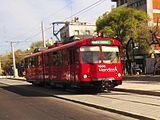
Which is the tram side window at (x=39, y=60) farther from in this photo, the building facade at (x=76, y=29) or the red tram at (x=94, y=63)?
the building facade at (x=76, y=29)

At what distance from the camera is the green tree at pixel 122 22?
182 ft

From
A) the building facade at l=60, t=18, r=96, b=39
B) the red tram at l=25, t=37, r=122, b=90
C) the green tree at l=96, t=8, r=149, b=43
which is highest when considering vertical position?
the building facade at l=60, t=18, r=96, b=39

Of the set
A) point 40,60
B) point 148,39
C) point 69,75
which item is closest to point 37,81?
point 40,60

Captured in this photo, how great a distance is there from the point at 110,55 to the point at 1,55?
6160 inches

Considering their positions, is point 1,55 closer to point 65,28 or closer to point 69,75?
point 65,28

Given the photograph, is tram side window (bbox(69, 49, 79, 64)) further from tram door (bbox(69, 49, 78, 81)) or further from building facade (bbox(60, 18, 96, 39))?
building facade (bbox(60, 18, 96, 39))

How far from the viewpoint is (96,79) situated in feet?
79.7

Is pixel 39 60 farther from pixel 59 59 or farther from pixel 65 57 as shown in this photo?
pixel 65 57

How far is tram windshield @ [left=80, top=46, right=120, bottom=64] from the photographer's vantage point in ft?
80.2

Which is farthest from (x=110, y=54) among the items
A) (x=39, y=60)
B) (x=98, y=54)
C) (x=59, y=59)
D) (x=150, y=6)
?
(x=150, y=6)

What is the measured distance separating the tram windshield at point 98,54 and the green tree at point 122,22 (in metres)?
29.3

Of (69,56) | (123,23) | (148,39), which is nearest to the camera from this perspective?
(69,56)

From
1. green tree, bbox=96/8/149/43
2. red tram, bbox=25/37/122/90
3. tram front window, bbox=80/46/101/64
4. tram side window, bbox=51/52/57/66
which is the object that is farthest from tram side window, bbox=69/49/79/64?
green tree, bbox=96/8/149/43

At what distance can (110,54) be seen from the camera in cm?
2514
